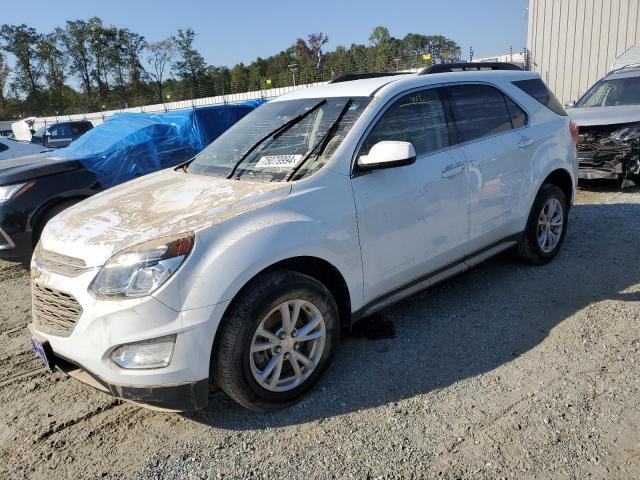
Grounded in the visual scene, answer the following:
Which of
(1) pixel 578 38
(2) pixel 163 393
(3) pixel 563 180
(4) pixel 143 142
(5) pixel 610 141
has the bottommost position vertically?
(2) pixel 163 393

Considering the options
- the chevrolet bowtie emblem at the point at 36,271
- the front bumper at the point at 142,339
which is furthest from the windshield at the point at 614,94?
the chevrolet bowtie emblem at the point at 36,271

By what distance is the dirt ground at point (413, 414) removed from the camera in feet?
8.20

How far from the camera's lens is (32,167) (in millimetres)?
5609

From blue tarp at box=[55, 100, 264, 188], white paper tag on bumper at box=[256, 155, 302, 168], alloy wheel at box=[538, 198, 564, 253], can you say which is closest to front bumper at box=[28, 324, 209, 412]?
white paper tag on bumper at box=[256, 155, 302, 168]

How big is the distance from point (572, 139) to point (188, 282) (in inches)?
162

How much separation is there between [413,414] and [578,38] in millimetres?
15464

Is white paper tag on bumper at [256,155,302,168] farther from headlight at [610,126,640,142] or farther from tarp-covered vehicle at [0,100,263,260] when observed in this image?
headlight at [610,126,640,142]

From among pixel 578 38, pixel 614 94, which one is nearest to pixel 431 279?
pixel 614 94

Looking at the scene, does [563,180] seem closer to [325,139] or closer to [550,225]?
[550,225]

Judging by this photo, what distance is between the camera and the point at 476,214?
3.92m

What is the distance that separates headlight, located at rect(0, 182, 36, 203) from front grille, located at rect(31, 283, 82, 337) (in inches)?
111

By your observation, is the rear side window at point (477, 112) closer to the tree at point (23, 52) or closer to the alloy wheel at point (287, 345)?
the alloy wheel at point (287, 345)

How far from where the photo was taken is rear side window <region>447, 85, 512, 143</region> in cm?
393

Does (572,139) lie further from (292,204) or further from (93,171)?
(93,171)
